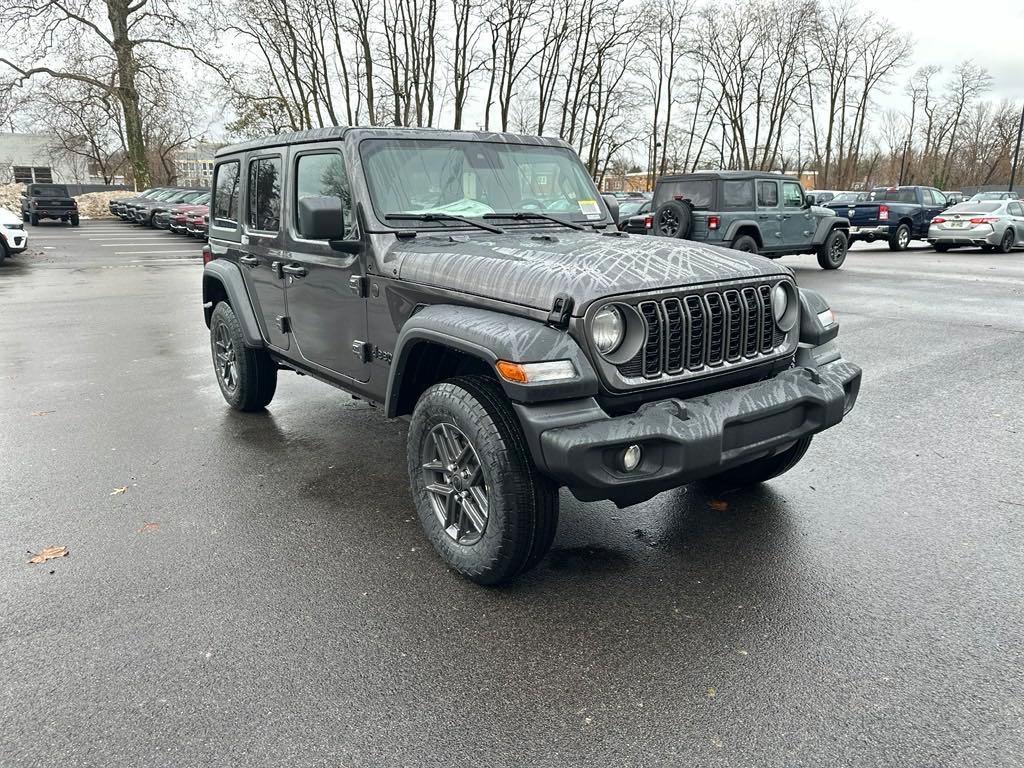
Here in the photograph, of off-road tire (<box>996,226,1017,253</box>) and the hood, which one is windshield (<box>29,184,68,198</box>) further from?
the hood

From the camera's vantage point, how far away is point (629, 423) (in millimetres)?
2834

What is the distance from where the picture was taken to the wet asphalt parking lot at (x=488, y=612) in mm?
2398

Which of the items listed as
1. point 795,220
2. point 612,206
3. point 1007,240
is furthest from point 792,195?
point 612,206

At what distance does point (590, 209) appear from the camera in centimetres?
461

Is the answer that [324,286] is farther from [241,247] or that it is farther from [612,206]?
[612,206]

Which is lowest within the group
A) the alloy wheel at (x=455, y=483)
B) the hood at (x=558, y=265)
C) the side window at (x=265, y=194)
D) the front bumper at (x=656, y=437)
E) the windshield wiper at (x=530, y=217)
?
the alloy wheel at (x=455, y=483)

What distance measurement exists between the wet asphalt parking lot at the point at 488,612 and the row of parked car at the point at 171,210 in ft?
76.7

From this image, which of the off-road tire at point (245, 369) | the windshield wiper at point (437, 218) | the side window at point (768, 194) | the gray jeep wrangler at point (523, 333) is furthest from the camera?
the side window at point (768, 194)

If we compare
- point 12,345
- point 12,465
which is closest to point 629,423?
point 12,465

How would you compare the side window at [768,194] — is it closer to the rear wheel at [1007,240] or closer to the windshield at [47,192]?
the rear wheel at [1007,240]

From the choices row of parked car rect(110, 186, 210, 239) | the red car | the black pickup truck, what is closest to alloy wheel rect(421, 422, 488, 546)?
row of parked car rect(110, 186, 210, 239)

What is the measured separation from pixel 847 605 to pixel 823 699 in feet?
2.26

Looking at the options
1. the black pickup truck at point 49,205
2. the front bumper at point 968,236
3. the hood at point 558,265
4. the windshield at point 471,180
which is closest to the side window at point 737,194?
the front bumper at point 968,236

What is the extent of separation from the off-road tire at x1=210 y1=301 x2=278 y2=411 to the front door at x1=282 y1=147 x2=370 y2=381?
1.01 meters
